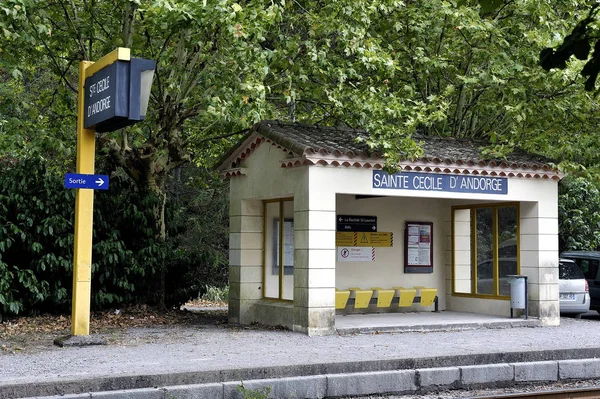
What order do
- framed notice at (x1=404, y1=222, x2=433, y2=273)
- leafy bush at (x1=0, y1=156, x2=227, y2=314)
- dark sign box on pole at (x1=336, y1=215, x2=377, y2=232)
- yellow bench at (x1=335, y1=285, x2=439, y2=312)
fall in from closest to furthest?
1. leafy bush at (x1=0, y1=156, x2=227, y2=314)
2. yellow bench at (x1=335, y1=285, x2=439, y2=312)
3. dark sign box on pole at (x1=336, y1=215, x2=377, y2=232)
4. framed notice at (x1=404, y1=222, x2=433, y2=273)

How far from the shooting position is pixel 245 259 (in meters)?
15.7

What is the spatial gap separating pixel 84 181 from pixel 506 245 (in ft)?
29.0

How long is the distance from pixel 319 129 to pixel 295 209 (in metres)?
2.07

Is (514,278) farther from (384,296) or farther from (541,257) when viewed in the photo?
(384,296)

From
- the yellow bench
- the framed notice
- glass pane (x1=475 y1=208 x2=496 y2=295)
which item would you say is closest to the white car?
glass pane (x1=475 y1=208 x2=496 y2=295)

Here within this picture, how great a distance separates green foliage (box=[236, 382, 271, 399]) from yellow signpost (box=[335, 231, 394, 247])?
771 centimetres

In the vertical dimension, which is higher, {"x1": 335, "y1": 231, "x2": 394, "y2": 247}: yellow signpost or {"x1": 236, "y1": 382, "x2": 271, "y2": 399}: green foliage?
{"x1": 335, "y1": 231, "x2": 394, "y2": 247}: yellow signpost

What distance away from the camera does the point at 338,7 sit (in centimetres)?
1582

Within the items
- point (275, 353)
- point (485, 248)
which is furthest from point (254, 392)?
point (485, 248)

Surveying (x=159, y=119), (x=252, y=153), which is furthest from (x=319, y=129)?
(x=159, y=119)

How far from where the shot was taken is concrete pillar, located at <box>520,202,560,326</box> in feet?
52.2

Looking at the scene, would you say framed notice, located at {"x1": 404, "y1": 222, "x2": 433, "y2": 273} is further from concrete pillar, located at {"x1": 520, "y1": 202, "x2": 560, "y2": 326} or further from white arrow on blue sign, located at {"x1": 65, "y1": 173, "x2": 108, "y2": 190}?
white arrow on blue sign, located at {"x1": 65, "y1": 173, "x2": 108, "y2": 190}

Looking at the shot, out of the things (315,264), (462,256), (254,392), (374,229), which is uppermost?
(374,229)

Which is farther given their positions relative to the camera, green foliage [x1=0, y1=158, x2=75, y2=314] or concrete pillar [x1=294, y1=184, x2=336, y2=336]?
green foliage [x1=0, y1=158, x2=75, y2=314]
